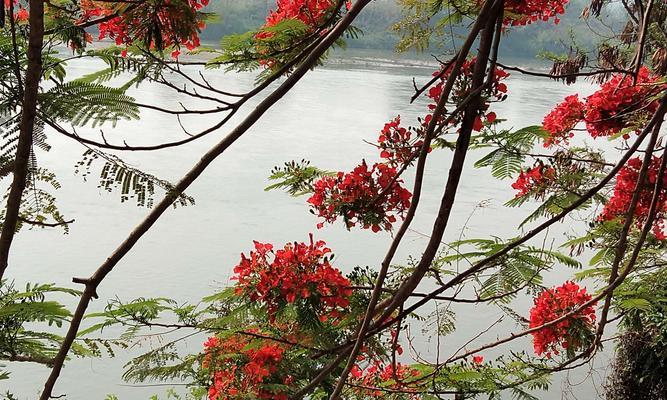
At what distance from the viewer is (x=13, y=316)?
1.41 m

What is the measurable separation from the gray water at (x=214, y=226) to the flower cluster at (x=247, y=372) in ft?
5.12

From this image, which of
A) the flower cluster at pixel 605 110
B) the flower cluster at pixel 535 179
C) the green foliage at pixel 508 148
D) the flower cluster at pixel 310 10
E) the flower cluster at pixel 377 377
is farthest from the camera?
the flower cluster at pixel 377 377

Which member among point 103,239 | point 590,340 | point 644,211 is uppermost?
point 644,211

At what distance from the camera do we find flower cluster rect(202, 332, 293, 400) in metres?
2.54

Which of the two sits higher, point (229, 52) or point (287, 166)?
point (229, 52)

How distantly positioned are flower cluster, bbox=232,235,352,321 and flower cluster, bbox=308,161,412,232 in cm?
19

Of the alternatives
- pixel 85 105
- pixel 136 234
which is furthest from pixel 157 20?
pixel 136 234

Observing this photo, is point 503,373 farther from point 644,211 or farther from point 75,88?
point 75,88

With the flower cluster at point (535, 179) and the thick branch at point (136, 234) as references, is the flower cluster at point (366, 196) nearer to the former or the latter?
the flower cluster at point (535, 179)

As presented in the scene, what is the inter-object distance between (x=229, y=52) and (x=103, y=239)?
5934 millimetres

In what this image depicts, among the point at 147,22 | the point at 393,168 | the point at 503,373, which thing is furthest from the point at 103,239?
the point at 147,22

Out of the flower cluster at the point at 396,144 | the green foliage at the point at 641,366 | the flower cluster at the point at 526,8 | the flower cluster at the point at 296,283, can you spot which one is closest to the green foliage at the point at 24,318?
the flower cluster at the point at 296,283

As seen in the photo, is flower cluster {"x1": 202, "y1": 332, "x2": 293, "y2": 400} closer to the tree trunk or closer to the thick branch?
the thick branch

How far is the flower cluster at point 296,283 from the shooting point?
7.07 ft
